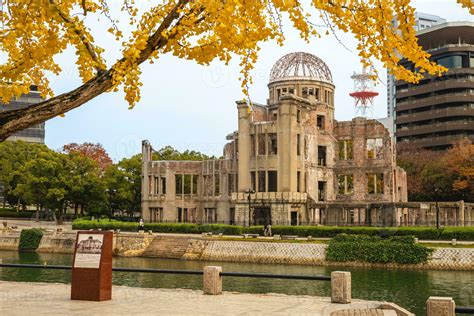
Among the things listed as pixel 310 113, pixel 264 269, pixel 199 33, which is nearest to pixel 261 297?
pixel 199 33

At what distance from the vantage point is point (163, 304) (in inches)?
603

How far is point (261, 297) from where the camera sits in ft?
55.5

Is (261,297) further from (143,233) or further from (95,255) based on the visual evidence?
(143,233)

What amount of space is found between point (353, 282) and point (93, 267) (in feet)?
66.6

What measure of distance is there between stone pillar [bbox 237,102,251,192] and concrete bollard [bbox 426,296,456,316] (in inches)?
1976

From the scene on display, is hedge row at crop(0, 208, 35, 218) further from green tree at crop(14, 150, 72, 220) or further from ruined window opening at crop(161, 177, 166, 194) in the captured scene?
ruined window opening at crop(161, 177, 166, 194)

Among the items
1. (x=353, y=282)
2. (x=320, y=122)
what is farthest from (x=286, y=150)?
(x=353, y=282)

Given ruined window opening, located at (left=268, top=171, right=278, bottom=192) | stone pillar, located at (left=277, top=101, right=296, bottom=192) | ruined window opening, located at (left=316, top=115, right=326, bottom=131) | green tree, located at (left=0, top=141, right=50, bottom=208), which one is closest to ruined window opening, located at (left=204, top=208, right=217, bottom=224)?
ruined window opening, located at (left=268, top=171, right=278, bottom=192)

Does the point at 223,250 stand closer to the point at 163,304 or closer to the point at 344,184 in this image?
the point at 344,184

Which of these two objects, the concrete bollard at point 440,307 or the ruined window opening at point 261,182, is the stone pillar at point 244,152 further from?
the concrete bollard at point 440,307

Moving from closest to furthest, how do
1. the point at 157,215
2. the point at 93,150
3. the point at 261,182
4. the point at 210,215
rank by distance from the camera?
1. the point at 261,182
2. the point at 210,215
3. the point at 157,215
4. the point at 93,150

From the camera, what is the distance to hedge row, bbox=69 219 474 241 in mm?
43438

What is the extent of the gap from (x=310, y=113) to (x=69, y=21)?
56025 mm

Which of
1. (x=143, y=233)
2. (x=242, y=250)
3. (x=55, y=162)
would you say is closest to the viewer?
(x=242, y=250)
